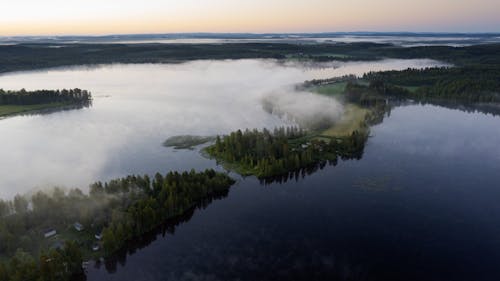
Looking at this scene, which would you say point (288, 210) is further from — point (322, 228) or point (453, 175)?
point (453, 175)

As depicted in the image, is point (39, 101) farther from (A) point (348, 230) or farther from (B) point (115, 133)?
(A) point (348, 230)

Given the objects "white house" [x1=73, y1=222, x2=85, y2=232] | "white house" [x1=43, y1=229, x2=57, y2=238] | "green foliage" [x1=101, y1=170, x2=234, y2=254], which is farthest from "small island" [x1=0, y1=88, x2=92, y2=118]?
"white house" [x1=73, y1=222, x2=85, y2=232]

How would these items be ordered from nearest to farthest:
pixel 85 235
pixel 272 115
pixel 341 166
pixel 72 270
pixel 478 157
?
pixel 72 270, pixel 85 235, pixel 341 166, pixel 478 157, pixel 272 115

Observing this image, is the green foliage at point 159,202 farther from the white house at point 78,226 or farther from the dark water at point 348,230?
the white house at point 78,226

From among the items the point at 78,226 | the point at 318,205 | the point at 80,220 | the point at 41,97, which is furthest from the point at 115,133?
the point at 41,97

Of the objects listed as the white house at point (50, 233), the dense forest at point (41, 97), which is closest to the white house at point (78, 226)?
the white house at point (50, 233)

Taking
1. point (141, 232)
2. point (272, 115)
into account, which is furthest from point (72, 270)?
point (272, 115)
